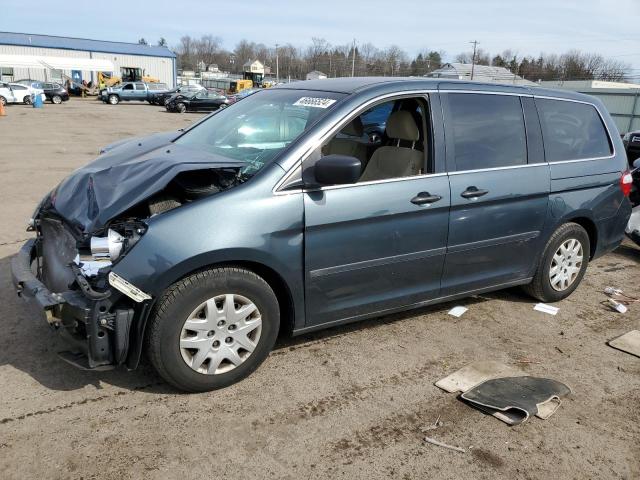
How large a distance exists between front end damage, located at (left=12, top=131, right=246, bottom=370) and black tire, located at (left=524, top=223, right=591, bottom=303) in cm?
289

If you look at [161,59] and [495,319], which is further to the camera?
[161,59]

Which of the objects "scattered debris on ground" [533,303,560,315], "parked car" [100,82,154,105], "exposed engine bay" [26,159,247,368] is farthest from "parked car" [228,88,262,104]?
"parked car" [100,82,154,105]

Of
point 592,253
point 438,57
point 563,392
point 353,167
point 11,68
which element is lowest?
point 563,392

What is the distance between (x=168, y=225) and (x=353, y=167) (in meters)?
1.13

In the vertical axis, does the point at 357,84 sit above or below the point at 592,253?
above

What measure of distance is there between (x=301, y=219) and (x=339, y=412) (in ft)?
3.86

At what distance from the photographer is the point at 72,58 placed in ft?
194

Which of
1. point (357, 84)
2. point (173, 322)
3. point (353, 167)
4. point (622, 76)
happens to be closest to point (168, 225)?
point (173, 322)

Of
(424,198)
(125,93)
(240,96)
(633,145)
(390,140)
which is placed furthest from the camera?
(125,93)

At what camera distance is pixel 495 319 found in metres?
4.67

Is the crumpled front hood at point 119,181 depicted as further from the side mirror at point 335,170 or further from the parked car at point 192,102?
the parked car at point 192,102

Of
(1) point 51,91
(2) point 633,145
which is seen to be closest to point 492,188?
(2) point 633,145

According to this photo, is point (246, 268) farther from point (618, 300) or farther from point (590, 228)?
point (618, 300)

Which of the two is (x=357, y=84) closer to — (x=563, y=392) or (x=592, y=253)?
(x=563, y=392)
